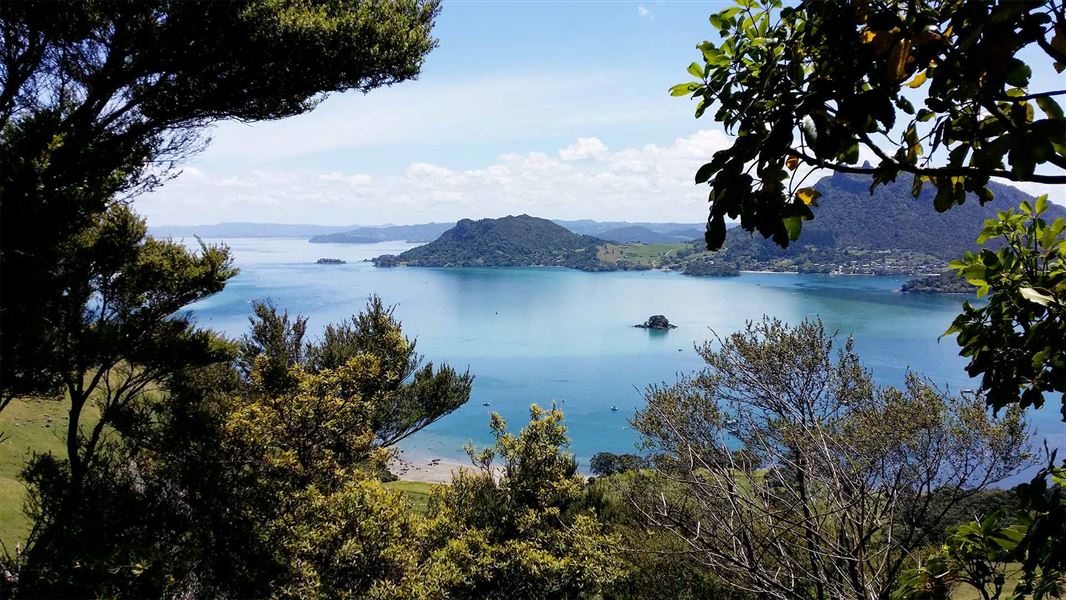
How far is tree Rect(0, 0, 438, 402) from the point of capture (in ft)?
16.8

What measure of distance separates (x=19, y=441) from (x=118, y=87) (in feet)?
94.6

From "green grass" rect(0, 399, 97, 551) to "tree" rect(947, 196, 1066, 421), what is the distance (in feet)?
63.2

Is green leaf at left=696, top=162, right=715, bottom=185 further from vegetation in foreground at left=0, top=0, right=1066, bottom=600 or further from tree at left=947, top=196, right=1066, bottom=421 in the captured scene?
tree at left=947, top=196, right=1066, bottom=421

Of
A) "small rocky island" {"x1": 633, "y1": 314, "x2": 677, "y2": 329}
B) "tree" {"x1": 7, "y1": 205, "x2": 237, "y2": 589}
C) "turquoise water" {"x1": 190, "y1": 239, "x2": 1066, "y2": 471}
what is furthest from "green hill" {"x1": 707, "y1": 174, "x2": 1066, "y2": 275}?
"tree" {"x1": 7, "y1": 205, "x2": 237, "y2": 589}

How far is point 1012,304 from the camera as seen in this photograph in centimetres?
215

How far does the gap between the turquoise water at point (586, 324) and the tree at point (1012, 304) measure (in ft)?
32.5

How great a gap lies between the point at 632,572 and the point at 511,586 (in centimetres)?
237

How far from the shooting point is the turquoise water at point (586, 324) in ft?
160

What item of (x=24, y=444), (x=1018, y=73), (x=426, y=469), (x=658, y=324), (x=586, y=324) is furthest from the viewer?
(x=586, y=324)

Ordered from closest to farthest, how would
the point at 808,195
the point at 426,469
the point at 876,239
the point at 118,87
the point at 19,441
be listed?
the point at 808,195 → the point at 118,87 → the point at 19,441 → the point at 426,469 → the point at 876,239

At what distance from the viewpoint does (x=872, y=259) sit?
158125 millimetres

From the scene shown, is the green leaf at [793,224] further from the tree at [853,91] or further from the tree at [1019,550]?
the tree at [1019,550]

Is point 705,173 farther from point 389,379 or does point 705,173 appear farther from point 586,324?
point 586,324

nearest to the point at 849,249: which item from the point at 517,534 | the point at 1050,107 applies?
the point at 517,534
